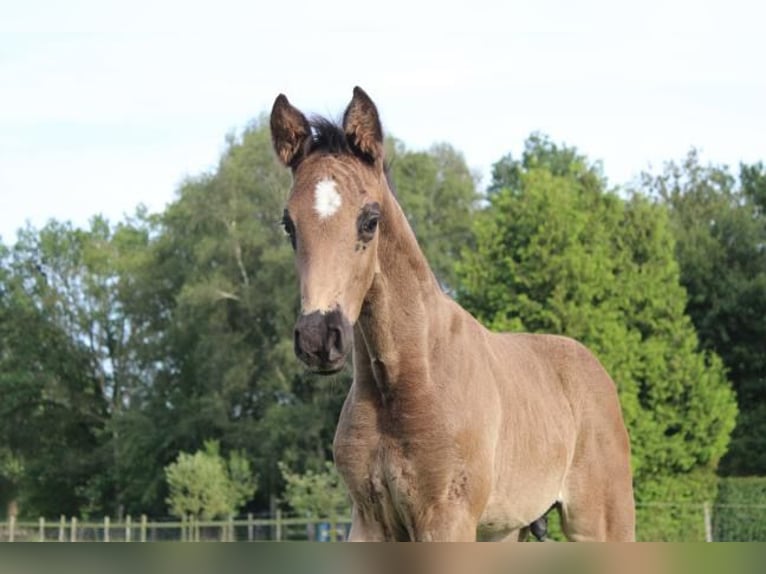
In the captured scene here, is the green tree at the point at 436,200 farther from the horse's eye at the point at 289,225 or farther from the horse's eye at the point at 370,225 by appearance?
the horse's eye at the point at 289,225

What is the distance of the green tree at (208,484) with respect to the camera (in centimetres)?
4972

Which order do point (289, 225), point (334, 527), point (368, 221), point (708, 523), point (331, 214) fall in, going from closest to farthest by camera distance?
point (331, 214), point (289, 225), point (368, 221), point (708, 523), point (334, 527)

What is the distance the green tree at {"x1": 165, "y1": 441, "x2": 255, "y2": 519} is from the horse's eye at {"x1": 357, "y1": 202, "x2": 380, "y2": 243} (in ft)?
147

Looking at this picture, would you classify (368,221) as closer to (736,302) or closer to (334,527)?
(334,527)

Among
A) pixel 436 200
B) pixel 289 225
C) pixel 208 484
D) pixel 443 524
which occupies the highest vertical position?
pixel 436 200

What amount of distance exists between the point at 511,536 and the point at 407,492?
1.97 m

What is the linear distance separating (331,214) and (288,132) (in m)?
0.74

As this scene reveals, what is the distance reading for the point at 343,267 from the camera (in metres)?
5.27

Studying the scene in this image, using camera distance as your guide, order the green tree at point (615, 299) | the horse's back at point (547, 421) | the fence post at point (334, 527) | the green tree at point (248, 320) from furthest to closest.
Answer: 1. the green tree at point (248, 320)
2. the fence post at point (334, 527)
3. the green tree at point (615, 299)
4. the horse's back at point (547, 421)

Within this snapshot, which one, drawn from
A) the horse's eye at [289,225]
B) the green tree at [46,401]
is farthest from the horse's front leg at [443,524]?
the green tree at [46,401]

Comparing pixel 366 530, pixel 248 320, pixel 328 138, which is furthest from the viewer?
pixel 248 320

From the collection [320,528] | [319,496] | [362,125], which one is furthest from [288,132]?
[319,496]

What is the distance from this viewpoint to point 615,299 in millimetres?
38750

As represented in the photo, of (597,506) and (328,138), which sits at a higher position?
(328,138)
